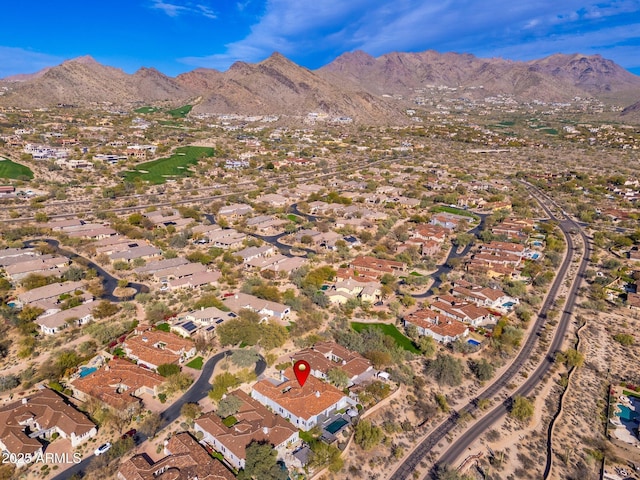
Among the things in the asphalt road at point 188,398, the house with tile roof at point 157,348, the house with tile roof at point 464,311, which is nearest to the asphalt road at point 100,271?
the house with tile roof at point 157,348

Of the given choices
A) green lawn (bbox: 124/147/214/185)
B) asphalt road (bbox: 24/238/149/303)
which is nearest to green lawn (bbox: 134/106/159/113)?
green lawn (bbox: 124/147/214/185)

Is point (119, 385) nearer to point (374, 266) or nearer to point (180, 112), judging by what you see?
point (374, 266)

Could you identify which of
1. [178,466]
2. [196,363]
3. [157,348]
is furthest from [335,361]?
[157,348]

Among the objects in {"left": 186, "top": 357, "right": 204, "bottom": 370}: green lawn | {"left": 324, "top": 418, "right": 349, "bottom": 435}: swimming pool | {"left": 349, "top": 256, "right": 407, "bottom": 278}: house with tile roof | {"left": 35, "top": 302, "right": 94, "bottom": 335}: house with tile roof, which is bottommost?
{"left": 324, "top": 418, "right": 349, "bottom": 435}: swimming pool

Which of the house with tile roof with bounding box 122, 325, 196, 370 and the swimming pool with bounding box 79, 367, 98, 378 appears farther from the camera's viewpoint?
the house with tile roof with bounding box 122, 325, 196, 370

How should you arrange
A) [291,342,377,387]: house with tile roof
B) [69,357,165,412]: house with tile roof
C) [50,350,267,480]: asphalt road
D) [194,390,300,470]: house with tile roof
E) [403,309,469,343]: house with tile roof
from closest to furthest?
[50,350,267,480]: asphalt road < [194,390,300,470]: house with tile roof < [69,357,165,412]: house with tile roof < [291,342,377,387]: house with tile roof < [403,309,469,343]: house with tile roof

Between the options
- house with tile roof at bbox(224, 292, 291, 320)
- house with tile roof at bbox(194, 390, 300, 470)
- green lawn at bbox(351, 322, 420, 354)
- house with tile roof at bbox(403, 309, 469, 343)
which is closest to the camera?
house with tile roof at bbox(194, 390, 300, 470)

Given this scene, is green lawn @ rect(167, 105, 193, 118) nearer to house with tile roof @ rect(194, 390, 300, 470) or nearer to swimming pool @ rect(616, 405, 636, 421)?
house with tile roof @ rect(194, 390, 300, 470)

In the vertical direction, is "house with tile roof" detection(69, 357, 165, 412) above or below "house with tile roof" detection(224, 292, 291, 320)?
below

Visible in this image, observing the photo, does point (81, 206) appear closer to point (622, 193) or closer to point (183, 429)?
point (183, 429)
